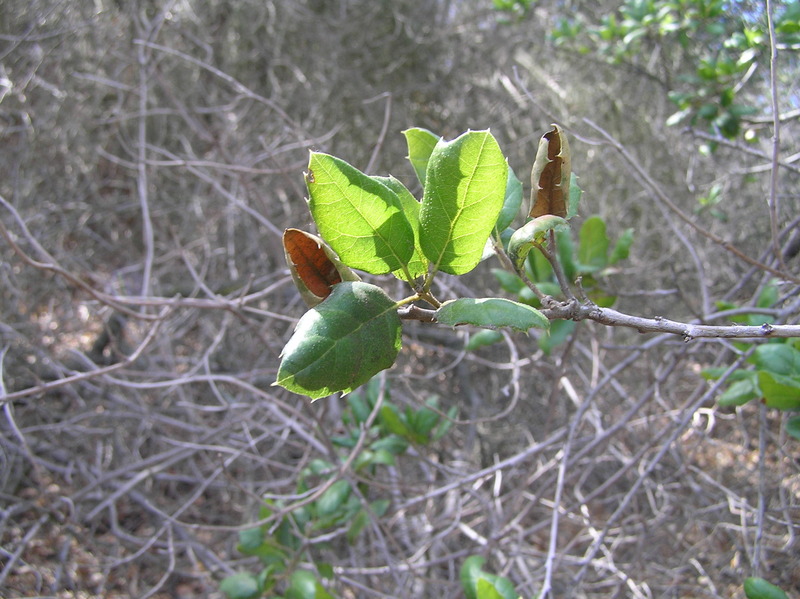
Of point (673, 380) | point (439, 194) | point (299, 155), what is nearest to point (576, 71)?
point (299, 155)

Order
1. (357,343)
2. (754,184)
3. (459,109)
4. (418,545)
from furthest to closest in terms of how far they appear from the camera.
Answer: (459,109) → (754,184) → (418,545) → (357,343)

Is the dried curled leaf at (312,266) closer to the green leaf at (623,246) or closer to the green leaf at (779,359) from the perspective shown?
the green leaf at (779,359)

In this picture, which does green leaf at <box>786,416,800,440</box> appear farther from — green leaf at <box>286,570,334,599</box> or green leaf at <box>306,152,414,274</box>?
green leaf at <box>286,570,334,599</box>

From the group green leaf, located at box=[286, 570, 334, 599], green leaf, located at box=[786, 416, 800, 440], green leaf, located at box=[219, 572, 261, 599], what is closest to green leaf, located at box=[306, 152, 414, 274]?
green leaf, located at box=[786, 416, 800, 440]

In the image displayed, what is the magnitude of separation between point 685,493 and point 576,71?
2.05 m

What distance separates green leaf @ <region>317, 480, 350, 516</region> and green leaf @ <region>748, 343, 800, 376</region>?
94 centimetres

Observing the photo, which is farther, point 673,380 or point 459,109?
point 459,109

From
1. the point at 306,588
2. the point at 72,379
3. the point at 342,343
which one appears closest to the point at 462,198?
the point at 342,343

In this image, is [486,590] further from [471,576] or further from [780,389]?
[780,389]

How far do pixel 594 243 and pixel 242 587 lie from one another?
1.21 metres

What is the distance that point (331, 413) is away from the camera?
7.56 feet

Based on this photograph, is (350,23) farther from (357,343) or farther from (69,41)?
(357,343)

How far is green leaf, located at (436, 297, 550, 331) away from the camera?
555 mm

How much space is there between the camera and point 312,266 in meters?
0.61
